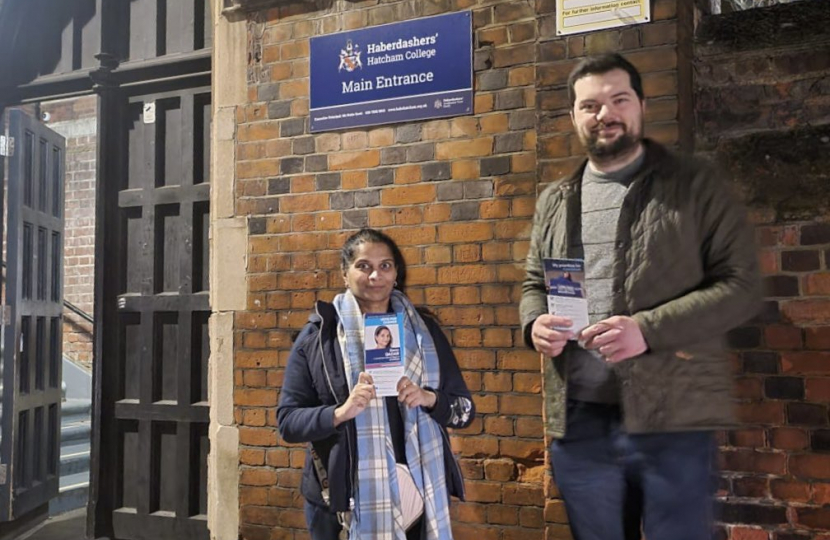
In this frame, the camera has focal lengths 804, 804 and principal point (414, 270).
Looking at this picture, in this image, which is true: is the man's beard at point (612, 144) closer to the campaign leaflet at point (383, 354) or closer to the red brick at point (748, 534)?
the campaign leaflet at point (383, 354)

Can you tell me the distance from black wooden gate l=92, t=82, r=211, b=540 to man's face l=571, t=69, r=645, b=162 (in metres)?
2.93

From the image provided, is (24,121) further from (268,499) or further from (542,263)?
(542,263)

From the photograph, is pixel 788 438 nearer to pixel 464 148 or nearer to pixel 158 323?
pixel 464 148

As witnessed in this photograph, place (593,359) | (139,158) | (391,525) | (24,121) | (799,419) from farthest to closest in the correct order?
1. (24,121)
2. (139,158)
3. (799,419)
4. (391,525)
5. (593,359)

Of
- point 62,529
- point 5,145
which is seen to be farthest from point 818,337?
point 5,145

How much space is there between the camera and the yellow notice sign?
3145 millimetres

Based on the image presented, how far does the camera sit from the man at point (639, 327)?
2.06m

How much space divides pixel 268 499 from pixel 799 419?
7.93ft

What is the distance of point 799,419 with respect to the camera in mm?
2965

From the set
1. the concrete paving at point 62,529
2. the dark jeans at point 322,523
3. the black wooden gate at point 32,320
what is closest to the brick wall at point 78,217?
the black wooden gate at point 32,320

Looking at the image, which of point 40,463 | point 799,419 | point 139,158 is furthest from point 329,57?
point 40,463

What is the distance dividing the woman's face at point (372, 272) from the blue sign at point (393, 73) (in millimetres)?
1085

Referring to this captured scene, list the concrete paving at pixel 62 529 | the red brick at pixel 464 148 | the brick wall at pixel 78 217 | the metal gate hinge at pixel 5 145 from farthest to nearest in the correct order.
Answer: the brick wall at pixel 78 217 → the metal gate hinge at pixel 5 145 → the concrete paving at pixel 62 529 → the red brick at pixel 464 148

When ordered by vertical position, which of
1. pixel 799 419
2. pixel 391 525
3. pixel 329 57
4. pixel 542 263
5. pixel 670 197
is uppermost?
pixel 329 57
